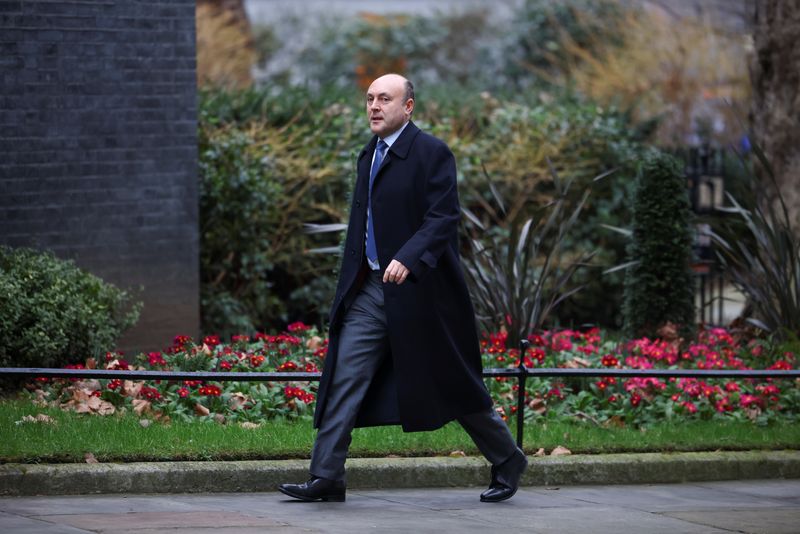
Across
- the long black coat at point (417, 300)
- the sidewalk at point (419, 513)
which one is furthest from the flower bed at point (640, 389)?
the long black coat at point (417, 300)

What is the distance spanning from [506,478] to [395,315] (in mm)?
974

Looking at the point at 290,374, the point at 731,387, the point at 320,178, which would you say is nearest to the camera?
the point at 290,374

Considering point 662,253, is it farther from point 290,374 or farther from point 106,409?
point 106,409

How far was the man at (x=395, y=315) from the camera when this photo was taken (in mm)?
6270

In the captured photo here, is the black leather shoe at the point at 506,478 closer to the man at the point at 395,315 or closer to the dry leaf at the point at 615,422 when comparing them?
the man at the point at 395,315

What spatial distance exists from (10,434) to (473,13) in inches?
1014

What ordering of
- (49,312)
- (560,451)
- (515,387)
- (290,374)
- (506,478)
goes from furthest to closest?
(515,387) → (49,312) → (560,451) → (290,374) → (506,478)

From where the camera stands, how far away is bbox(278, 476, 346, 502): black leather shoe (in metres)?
6.34

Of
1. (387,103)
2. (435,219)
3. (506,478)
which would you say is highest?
(387,103)

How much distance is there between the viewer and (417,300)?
20.6ft

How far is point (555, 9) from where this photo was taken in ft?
80.0

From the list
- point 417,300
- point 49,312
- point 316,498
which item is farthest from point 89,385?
point 417,300

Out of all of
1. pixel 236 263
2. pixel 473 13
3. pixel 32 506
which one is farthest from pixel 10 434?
pixel 473 13

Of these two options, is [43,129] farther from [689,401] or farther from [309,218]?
[689,401]
